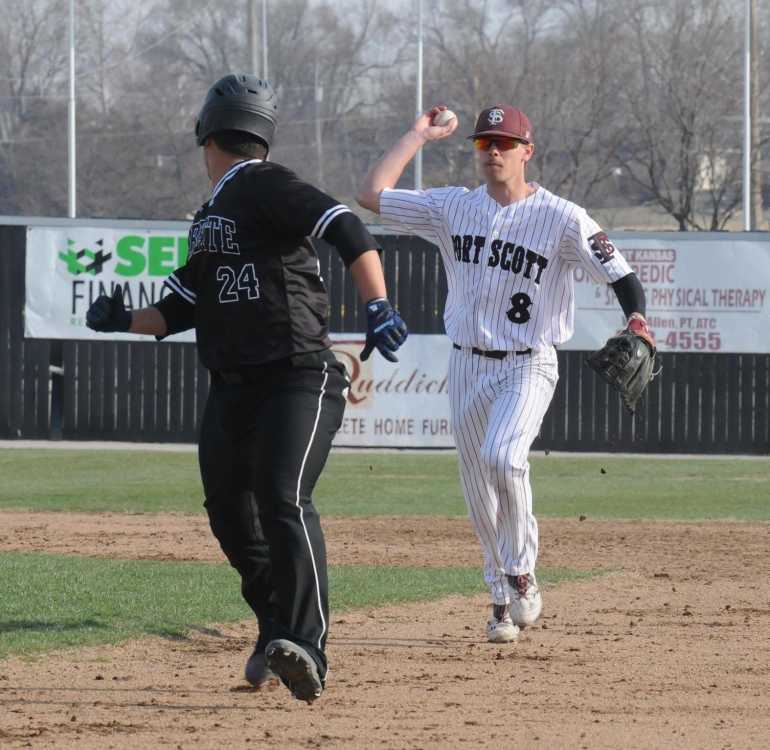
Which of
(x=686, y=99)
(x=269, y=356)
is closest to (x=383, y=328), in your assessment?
(x=269, y=356)

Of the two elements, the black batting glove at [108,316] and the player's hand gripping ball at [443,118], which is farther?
the player's hand gripping ball at [443,118]

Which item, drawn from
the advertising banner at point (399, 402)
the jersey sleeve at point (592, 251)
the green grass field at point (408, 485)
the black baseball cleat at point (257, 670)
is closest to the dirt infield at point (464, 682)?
the black baseball cleat at point (257, 670)

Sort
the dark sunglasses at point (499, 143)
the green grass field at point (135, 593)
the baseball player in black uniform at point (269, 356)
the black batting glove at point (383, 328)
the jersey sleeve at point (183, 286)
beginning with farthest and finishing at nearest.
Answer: the green grass field at point (135, 593), the dark sunglasses at point (499, 143), the jersey sleeve at point (183, 286), the baseball player in black uniform at point (269, 356), the black batting glove at point (383, 328)

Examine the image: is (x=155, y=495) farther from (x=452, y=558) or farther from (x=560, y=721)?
(x=560, y=721)

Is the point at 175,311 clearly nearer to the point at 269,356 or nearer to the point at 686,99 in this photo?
the point at 269,356

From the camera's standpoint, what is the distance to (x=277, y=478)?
4.81m

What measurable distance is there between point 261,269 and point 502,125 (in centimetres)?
179

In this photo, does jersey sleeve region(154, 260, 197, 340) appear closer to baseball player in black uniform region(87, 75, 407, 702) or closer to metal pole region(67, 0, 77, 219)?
baseball player in black uniform region(87, 75, 407, 702)

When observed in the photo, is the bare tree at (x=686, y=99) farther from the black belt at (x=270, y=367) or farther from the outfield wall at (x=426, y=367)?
the black belt at (x=270, y=367)

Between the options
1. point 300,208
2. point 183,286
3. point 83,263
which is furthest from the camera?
point 83,263

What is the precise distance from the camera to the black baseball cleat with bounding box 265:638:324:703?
4.57m

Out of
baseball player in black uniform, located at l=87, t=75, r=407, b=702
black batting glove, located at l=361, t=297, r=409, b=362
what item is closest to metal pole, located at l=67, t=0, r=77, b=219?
baseball player in black uniform, located at l=87, t=75, r=407, b=702

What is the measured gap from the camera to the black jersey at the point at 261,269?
4.82m

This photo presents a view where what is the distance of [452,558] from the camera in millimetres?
9430
